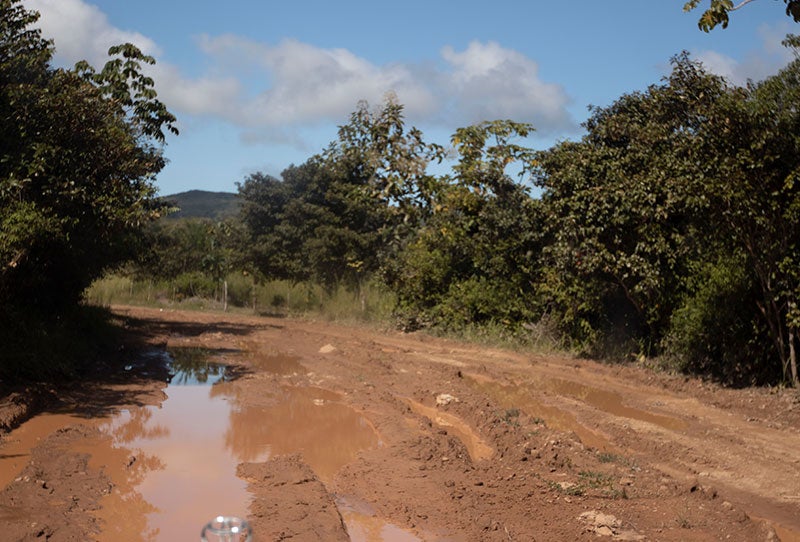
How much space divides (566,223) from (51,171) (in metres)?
9.27

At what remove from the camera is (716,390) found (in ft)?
42.7

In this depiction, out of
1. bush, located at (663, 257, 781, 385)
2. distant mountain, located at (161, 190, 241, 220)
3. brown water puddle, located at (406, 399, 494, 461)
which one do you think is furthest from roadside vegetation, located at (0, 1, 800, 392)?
distant mountain, located at (161, 190, 241, 220)

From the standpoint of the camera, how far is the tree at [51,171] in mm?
11148

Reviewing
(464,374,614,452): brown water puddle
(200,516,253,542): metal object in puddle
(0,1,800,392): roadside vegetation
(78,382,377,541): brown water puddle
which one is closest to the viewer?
(200,516,253,542): metal object in puddle

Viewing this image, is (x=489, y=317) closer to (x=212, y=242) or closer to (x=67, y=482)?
(x=67, y=482)

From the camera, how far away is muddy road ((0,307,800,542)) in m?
6.37

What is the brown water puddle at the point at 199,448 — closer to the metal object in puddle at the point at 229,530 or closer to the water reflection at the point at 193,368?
the water reflection at the point at 193,368

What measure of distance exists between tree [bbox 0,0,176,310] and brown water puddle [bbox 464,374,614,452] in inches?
256

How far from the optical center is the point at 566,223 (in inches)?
→ 610

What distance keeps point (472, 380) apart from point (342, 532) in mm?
8224

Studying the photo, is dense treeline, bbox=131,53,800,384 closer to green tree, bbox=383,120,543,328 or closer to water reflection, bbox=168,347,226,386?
green tree, bbox=383,120,543,328

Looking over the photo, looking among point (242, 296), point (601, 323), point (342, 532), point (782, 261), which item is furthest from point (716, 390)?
point (242, 296)

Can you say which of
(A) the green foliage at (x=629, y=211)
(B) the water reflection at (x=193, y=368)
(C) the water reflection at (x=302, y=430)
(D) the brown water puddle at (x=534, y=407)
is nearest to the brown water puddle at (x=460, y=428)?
(C) the water reflection at (x=302, y=430)

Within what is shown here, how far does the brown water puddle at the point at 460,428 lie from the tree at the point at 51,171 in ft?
18.4
